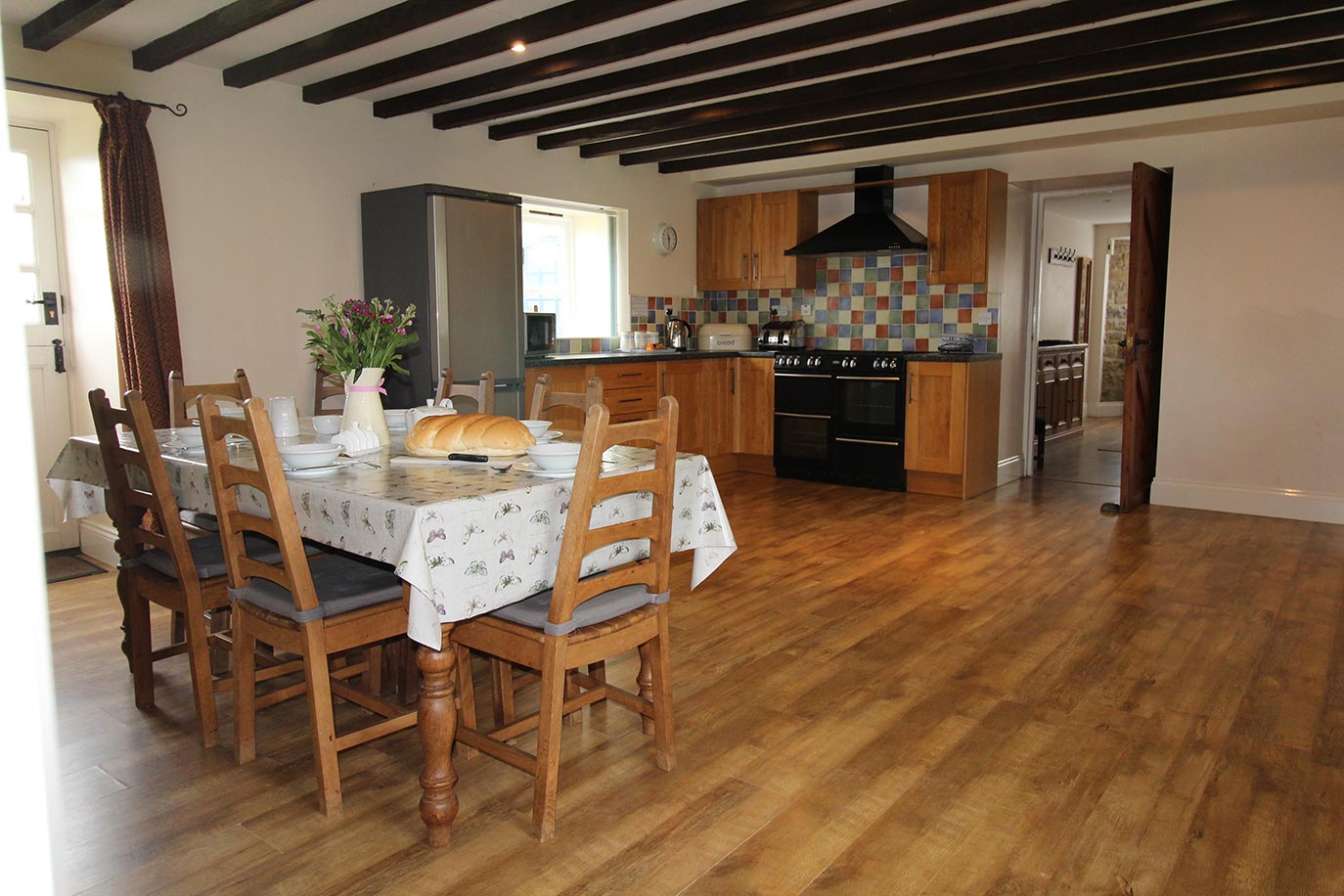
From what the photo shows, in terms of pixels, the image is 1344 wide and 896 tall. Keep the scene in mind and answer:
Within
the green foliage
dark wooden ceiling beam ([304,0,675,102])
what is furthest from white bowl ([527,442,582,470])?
dark wooden ceiling beam ([304,0,675,102])

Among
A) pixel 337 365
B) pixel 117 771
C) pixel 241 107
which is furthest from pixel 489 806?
pixel 241 107

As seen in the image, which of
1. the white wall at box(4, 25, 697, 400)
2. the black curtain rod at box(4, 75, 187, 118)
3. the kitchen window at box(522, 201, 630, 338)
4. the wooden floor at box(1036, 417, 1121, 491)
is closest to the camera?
the black curtain rod at box(4, 75, 187, 118)

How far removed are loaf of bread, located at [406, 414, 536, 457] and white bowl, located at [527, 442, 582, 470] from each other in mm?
218

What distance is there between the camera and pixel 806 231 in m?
6.89

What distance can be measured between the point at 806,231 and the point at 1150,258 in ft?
7.65

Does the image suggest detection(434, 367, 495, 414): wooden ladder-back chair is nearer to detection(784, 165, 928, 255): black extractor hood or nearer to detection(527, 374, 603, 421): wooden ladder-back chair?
detection(527, 374, 603, 421): wooden ladder-back chair

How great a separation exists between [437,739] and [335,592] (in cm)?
47

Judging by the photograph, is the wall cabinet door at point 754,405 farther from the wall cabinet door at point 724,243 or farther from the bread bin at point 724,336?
the wall cabinet door at point 724,243

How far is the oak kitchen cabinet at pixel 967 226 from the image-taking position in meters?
5.98

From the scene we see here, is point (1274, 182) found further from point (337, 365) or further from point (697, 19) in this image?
point (337, 365)

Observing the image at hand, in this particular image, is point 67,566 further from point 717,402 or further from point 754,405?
point 754,405

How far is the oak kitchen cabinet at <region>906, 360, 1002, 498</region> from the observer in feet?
19.1

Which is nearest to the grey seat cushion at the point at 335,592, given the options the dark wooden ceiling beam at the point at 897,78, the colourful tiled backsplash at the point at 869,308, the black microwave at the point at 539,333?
the dark wooden ceiling beam at the point at 897,78

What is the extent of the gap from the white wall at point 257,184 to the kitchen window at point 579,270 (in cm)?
103
